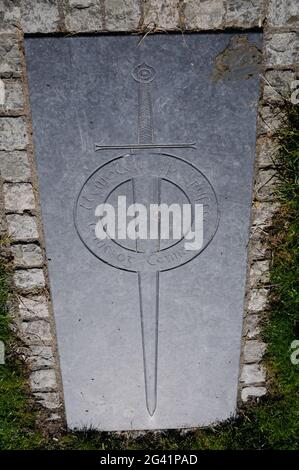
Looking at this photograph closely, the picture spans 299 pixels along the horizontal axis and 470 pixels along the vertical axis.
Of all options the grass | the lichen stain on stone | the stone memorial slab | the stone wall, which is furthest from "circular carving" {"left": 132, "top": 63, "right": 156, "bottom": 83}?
the grass

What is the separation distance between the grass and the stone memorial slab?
9 cm

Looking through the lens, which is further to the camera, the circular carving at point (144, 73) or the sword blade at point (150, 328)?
the sword blade at point (150, 328)

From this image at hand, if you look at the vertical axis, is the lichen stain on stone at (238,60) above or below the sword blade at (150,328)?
above

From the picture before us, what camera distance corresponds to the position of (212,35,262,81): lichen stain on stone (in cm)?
171

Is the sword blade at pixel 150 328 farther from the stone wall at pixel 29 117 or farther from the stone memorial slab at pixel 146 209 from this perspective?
the stone wall at pixel 29 117

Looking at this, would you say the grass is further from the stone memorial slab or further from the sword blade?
the sword blade

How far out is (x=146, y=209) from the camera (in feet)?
6.38

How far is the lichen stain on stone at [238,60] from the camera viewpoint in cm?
171

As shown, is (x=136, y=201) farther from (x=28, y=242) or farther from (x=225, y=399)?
(x=225, y=399)

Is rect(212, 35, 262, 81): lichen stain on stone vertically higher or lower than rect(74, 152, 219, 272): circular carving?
higher

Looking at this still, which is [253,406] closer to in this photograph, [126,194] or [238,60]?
[126,194]

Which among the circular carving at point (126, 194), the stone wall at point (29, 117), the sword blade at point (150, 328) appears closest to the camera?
the stone wall at point (29, 117)

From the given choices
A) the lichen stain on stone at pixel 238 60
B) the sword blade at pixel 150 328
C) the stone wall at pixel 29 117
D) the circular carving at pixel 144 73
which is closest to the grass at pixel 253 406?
the stone wall at pixel 29 117
